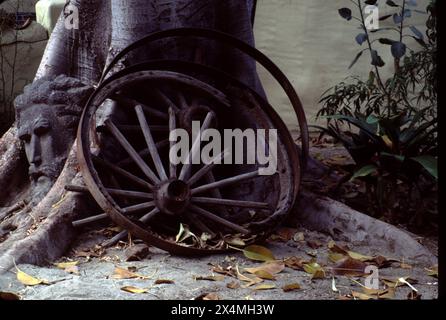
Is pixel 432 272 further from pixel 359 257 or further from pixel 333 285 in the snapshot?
pixel 333 285

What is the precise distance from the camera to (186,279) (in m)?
2.71

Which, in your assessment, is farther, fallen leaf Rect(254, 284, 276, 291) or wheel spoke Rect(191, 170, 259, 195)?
wheel spoke Rect(191, 170, 259, 195)

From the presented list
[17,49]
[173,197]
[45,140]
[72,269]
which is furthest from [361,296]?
[17,49]

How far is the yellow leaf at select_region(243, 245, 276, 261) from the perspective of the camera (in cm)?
298

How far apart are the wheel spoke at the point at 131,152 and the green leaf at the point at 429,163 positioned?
1.19 metres

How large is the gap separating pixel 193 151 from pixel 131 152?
0.28 meters

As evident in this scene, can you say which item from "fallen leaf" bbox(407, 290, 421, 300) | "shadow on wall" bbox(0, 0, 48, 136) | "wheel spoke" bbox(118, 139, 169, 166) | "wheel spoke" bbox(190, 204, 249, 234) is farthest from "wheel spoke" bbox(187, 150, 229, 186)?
"shadow on wall" bbox(0, 0, 48, 136)

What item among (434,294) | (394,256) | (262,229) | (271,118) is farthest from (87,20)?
(434,294)

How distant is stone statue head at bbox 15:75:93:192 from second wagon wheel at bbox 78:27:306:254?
0.19 meters

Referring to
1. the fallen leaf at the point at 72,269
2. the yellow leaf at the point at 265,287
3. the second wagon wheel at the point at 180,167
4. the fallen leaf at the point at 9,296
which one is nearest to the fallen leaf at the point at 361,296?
the yellow leaf at the point at 265,287

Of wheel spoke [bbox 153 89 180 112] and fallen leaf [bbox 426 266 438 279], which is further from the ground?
wheel spoke [bbox 153 89 180 112]

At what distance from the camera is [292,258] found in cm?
302

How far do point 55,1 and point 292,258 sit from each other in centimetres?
278

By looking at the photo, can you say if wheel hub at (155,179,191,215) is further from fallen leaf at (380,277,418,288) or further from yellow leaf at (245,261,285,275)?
fallen leaf at (380,277,418,288)
